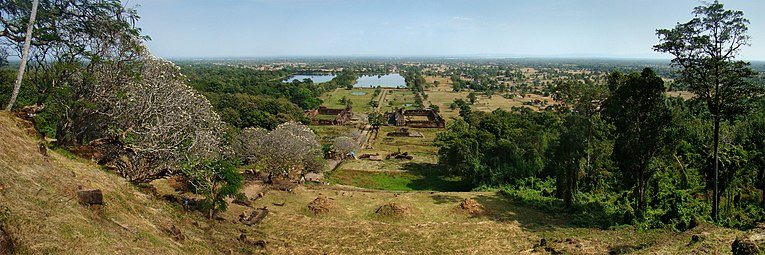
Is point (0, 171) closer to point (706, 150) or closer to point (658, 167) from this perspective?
point (658, 167)

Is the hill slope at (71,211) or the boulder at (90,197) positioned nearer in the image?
the hill slope at (71,211)

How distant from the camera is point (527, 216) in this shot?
1822cm

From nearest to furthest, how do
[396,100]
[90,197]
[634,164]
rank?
[90,197] → [634,164] → [396,100]

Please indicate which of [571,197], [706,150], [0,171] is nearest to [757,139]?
[706,150]

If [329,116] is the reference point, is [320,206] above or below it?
above

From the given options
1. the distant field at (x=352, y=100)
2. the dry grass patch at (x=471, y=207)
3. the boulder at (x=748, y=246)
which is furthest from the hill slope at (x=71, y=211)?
the distant field at (x=352, y=100)

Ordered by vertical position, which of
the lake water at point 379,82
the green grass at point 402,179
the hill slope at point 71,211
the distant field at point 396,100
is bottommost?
the green grass at point 402,179

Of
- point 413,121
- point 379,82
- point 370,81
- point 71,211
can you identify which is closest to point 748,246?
point 71,211

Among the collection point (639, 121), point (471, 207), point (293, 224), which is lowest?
point (471, 207)

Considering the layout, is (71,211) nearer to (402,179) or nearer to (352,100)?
(402,179)

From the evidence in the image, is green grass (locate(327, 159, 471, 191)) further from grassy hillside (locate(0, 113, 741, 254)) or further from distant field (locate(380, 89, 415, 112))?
distant field (locate(380, 89, 415, 112))

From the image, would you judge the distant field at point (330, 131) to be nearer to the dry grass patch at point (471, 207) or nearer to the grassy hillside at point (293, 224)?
the grassy hillside at point (293, 224)

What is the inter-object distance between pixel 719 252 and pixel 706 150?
35.0 ft

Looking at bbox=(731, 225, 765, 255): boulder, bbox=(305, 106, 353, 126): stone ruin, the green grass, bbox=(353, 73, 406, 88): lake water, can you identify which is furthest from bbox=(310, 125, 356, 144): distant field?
bbox=(353, 73, 406, 88): lake water
